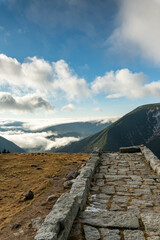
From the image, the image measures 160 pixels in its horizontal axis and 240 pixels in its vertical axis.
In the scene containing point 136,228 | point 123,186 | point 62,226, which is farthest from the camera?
point 123,186

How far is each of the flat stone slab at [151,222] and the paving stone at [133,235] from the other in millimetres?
261

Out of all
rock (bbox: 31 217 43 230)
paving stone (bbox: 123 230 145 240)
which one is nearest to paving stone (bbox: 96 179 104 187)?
rock (bbox: 31 217 43 230)

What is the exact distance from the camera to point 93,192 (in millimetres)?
6043

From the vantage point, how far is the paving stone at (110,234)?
3.32 m

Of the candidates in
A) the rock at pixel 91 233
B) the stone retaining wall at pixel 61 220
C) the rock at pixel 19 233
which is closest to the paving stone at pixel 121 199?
the stone retaining wall at pixel 61 220

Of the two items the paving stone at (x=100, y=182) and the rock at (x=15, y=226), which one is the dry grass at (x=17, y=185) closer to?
the rock at (x=15, y=226)

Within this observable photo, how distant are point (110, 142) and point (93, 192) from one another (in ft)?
642

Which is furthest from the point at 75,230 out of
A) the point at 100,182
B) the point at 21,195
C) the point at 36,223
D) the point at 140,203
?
the point at 21,195

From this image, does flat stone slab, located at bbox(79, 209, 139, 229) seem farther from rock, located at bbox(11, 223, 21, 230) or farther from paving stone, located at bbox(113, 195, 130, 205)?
rock, located at bbox(11, 223, 21, 230)

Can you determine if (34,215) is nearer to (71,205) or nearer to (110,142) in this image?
(71,205)

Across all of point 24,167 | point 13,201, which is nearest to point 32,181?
point 13,201

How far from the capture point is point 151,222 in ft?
12.5

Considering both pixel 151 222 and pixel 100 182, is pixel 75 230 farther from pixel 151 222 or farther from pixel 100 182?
pixel 100 182

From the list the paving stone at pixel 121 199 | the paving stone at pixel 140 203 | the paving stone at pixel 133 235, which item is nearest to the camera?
the paving stone at pixel 133 235
